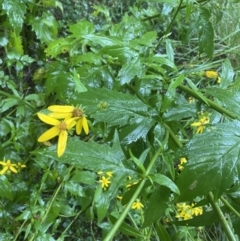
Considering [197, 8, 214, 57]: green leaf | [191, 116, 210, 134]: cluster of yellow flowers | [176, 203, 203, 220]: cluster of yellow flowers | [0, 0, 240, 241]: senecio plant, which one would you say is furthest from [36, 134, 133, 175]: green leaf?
[176, 203, 203, 220]: cluster of yellow flowers

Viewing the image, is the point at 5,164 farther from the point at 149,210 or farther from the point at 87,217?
the point at 149,210

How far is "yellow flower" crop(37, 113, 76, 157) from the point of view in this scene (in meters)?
0.45

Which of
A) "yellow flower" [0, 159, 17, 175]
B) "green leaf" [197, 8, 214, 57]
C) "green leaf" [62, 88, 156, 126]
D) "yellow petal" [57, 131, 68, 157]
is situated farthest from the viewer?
"yellow flower" [0, 159, 17, 175]

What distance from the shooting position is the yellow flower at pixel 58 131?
1.47 ft

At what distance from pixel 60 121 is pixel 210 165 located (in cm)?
17

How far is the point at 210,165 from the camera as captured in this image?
0.48 meters

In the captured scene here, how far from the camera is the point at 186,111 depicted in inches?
25.2

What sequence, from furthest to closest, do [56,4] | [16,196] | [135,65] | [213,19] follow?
1. [213,19]
2. [56,4]
3. [16,196]
4. [135,65]

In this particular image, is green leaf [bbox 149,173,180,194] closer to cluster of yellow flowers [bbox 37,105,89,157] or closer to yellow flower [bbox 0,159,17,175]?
cluster of yellow flowers [bbox 37,105,89,157]

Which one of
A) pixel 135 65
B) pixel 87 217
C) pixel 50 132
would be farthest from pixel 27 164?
pixel 50 132

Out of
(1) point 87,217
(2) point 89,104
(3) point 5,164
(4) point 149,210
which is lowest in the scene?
(1) point 87,217

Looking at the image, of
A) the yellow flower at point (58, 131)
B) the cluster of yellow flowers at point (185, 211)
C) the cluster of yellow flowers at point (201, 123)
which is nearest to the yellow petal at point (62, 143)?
the yellow flower at point (58, 131)

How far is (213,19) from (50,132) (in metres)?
1.73

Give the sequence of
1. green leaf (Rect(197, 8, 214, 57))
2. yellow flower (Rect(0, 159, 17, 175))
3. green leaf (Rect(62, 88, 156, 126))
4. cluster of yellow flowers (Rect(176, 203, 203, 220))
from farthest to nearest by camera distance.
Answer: cluster of yellow flowers (Rect(176, 203, 203, 220))
yellow flower (Rect(0, 159, 17, 175))
green leaf (Rect(197, 8, 214, 57))
green leaf (Rect(62, 88, 156, 126))
